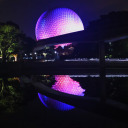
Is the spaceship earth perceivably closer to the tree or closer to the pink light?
the tree

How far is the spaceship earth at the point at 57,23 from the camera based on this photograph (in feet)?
185

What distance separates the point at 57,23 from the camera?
2231 inches

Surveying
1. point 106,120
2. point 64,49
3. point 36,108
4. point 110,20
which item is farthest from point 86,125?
point 64,49

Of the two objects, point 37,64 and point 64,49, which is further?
point 64,49

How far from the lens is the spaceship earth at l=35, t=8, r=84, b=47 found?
2224 inches

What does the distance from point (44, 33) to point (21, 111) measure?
5261 cm

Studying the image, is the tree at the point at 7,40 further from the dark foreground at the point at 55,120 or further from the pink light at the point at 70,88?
the dark foreground at the point at 55,120

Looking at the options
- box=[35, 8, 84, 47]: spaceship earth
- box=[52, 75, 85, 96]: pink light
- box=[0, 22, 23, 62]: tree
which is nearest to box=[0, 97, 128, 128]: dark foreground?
box=[52, 75, 85, 96]: pink light

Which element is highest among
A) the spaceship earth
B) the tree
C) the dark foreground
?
the spaceship earth

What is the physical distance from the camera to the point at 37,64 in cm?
2484

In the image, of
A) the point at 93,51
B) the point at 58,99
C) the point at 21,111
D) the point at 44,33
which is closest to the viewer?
the point at 21,111

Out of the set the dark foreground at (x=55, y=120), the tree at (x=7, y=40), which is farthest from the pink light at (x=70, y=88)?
the tree at (x=7, y=40)

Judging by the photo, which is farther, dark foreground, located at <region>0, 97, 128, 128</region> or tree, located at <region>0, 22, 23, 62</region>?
Result: tree, located at <region>0, 22, 23, 62</region>

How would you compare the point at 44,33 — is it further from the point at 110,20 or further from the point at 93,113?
the point at 93,113
